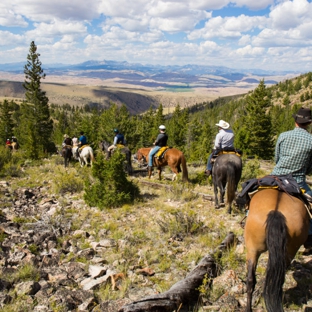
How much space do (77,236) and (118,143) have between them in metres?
8.02

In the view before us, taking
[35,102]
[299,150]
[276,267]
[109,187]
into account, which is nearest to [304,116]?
[299,150]

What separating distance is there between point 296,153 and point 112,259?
14.5 ft

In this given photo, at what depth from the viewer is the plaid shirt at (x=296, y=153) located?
4.72 metres

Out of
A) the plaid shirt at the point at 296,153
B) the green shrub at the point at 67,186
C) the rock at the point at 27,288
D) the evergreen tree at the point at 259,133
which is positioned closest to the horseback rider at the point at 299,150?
the plaid shirt at the point at 296,153

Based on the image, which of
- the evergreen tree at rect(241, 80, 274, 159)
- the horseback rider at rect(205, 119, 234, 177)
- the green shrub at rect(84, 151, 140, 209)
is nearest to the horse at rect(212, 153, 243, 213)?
the horseback rider at rect(205, 119, 234, 177)

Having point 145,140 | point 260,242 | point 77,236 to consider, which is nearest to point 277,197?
point 260,242

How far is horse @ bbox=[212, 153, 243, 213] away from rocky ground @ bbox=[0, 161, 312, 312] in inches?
31.6

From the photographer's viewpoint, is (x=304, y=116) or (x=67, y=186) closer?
(x=304, y=116)

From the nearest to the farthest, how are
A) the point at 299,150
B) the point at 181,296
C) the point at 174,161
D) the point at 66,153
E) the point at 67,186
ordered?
the point at 181,296, the point at 299,150, the point at 67,186, the point at 174,161, the point at 66,153

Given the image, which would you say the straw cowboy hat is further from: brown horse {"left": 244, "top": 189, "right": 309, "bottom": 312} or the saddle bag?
brown horse {"left": 244, "top": 189, "right": 309, "bottom": 312}

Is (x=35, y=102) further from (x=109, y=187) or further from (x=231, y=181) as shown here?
(x=231, y=181)

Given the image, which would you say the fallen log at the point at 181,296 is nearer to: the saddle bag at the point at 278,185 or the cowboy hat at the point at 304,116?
the saddle bag at the point at 278,185

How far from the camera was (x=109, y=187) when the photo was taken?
31.9 feet

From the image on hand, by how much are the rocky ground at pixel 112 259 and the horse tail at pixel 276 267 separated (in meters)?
0.69
